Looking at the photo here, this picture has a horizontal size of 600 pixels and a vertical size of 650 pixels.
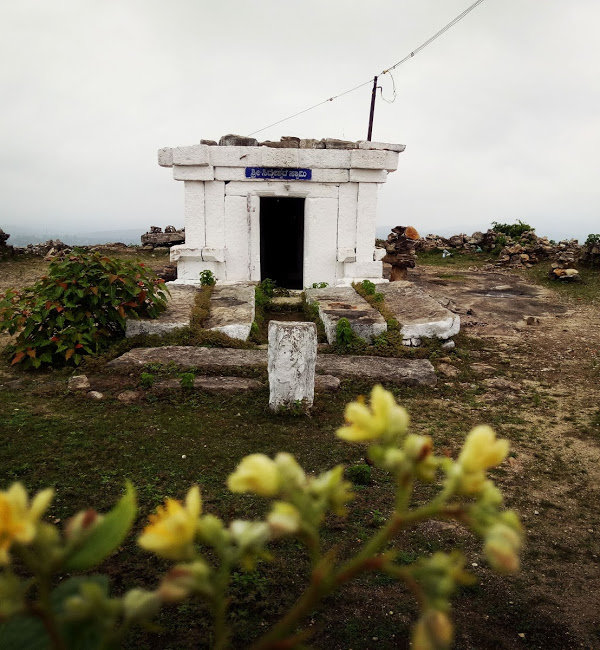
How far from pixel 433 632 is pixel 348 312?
7.70m

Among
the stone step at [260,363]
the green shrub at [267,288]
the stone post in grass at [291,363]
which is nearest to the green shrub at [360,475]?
the stone post in grass at [291,363]

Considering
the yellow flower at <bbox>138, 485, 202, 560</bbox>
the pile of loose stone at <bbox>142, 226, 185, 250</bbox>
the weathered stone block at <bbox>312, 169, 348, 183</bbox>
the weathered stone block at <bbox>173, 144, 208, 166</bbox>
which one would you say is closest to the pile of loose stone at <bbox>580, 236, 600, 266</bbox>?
the weathered stone block at <bbox>312, 169, 348, 183</bbox>

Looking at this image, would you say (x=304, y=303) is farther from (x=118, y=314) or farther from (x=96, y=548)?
(x=96, y=548)

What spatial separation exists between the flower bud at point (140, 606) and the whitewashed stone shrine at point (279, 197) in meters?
10.7

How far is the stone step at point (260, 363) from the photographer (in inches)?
250

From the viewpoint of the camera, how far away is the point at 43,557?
2.18ft

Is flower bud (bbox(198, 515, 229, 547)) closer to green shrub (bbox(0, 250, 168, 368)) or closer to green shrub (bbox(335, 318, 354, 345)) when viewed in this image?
green shrub (bbox(0, 250, 168, 368))

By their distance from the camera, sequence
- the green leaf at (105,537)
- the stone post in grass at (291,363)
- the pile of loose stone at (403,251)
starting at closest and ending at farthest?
the green leaf at (105,537) < the stone post in grass at (291,363) < the pile of loose stone at (403,251)

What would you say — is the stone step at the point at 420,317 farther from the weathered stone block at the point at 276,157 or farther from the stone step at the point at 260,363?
the weathered stone block at the point at 276,157

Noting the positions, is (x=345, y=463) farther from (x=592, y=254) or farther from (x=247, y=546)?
(x=592, y=254)

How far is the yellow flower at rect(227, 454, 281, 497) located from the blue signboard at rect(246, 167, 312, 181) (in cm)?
1064

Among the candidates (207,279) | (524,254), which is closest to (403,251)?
(207,279)

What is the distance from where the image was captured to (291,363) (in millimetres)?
5344

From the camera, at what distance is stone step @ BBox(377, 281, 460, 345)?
25.9ft
